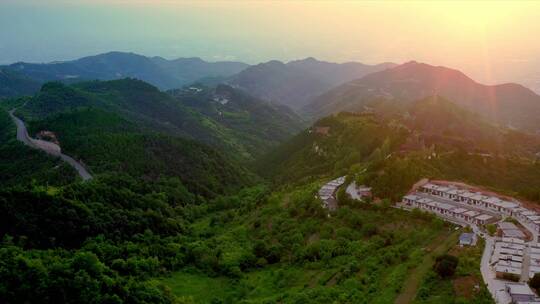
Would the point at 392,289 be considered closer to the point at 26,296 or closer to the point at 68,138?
the point at 26,296

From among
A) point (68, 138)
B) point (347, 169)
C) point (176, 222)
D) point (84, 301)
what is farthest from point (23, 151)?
point (84, 301)

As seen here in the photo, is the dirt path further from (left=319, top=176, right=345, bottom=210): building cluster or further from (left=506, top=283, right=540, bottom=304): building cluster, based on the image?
(left=319, top=176, right=345, bottom=210): building cluster

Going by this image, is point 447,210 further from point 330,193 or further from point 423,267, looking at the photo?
point 330,193

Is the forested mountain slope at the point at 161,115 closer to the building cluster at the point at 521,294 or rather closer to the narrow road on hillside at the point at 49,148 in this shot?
the narrow road on hillside at the point at 49,148

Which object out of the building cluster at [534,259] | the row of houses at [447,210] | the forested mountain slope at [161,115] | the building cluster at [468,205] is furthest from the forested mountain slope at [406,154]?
the forested mountain slope at [161,115]

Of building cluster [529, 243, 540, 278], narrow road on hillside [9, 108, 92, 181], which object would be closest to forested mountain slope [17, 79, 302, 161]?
Answer: narrow road on hillside [9, 108, 92, 181]

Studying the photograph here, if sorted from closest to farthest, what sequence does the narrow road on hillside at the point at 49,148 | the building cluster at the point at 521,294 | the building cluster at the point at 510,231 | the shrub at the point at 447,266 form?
the building cluster at the point at 521,294
the shrub at the point at 447,266
the building cluster at the point at 510,231
the narrow road on hillside at the point at 49,148

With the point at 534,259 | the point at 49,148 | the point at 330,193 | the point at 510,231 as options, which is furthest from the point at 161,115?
the point at 534,259
